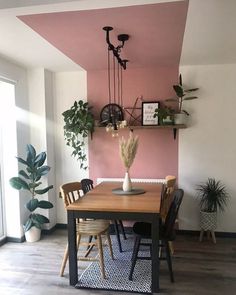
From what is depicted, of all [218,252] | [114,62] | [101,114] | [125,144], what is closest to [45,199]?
[101,114]

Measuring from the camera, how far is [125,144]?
2996 mm

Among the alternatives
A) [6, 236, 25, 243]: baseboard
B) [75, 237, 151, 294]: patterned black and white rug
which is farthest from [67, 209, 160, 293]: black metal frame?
[6, 236, 25, 243]: baseboard

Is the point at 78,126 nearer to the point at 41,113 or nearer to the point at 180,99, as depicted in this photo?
the point at 41,113

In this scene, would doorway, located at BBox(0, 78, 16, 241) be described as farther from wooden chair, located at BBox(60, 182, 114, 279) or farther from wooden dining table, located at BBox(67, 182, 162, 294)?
wooden dining table, located at BBox(67, 182, 162, 294)

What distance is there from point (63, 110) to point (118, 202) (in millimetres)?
1996

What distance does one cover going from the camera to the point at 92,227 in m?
2.92

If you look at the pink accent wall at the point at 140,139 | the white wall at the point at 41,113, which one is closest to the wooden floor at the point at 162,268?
the white wall at the point at 41,113

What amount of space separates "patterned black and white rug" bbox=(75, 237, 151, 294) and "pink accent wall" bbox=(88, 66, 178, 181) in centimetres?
118

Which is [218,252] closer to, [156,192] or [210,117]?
[156,192]

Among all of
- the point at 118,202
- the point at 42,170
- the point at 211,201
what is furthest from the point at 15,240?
the point at 211,201

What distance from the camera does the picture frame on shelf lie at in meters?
3.84

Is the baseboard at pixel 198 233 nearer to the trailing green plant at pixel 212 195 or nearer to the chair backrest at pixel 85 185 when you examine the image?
the trailing green plant at pixel 212 195

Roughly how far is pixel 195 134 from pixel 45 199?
2315 mm

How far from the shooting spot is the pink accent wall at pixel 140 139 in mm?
3893
